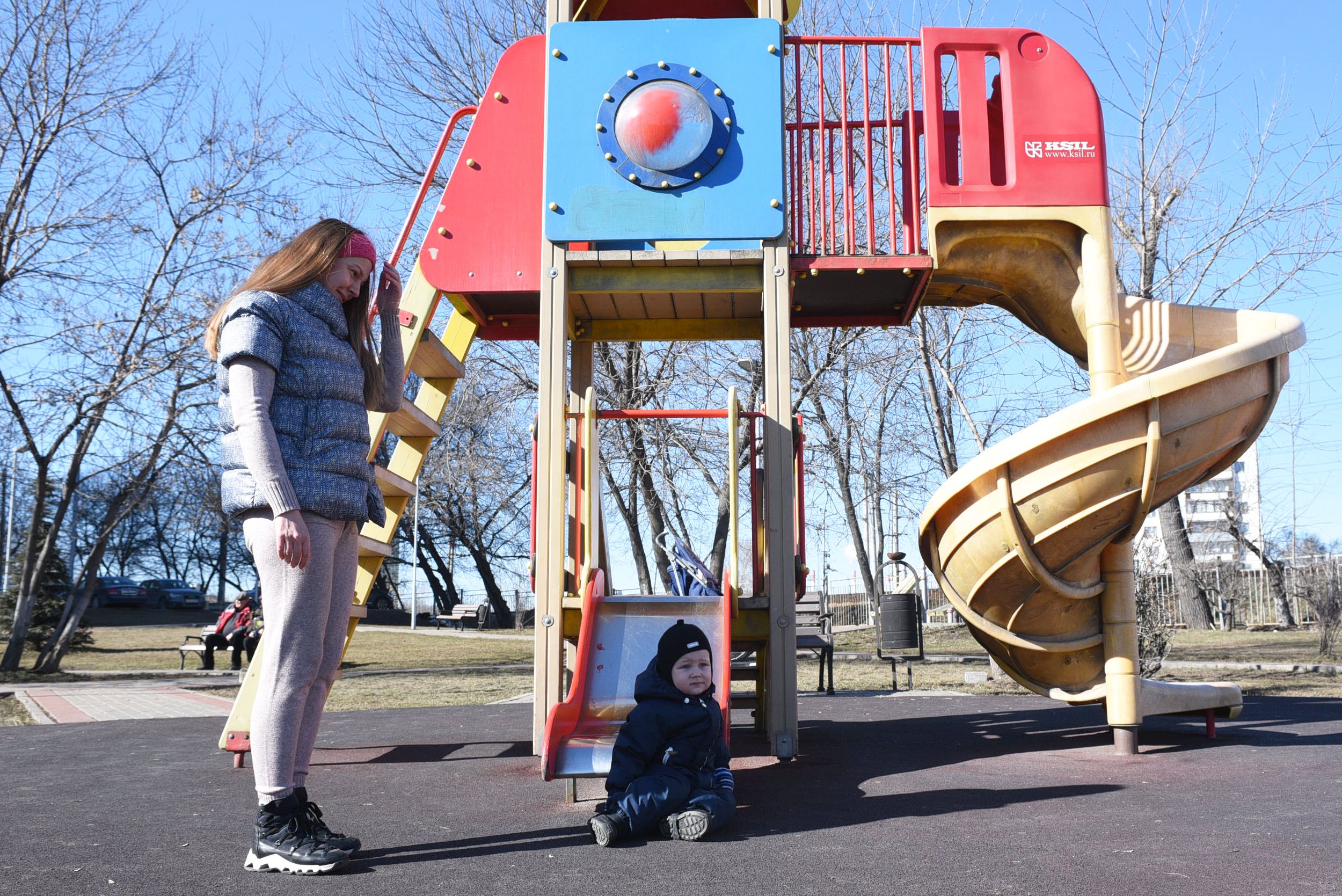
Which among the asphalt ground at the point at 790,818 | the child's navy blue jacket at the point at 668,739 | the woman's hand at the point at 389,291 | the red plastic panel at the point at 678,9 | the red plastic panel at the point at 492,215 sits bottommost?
the asphalt ground at the point at 790,818

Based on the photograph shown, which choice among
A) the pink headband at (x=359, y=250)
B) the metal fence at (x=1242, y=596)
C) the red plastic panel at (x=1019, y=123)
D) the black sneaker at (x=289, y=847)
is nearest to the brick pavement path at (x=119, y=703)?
the black sneaker at (x=289, y=847)

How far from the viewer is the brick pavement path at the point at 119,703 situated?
363 inches

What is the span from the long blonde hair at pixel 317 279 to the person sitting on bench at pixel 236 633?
14.7 m

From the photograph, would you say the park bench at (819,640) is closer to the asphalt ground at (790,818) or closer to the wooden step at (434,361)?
the asphalt ground at (790,818)

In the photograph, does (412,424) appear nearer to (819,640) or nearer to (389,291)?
(389,291)

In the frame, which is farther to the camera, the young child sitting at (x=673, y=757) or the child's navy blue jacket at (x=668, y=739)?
the child's navy blue jacket at (x=668, y=739)

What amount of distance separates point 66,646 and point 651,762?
16078 millimetres

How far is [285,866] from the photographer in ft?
10.6

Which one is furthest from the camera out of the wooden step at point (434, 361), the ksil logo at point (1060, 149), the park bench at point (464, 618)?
the park bench at point (464, 618)

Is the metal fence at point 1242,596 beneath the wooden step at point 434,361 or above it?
beneath

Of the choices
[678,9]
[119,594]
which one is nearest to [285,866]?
[678,9]

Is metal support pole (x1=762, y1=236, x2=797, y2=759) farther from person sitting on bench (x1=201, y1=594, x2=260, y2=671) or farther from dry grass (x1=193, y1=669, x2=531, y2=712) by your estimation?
person sitting on bench (x1=201, y1=594, x2=260, y2=671)

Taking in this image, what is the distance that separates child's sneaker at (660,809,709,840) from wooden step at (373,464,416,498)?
116 inches

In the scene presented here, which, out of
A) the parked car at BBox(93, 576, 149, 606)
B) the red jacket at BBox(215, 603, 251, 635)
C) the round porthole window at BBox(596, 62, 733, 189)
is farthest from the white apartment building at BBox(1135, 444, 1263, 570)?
the parked car at BBox(93, 576, 149, 606)
